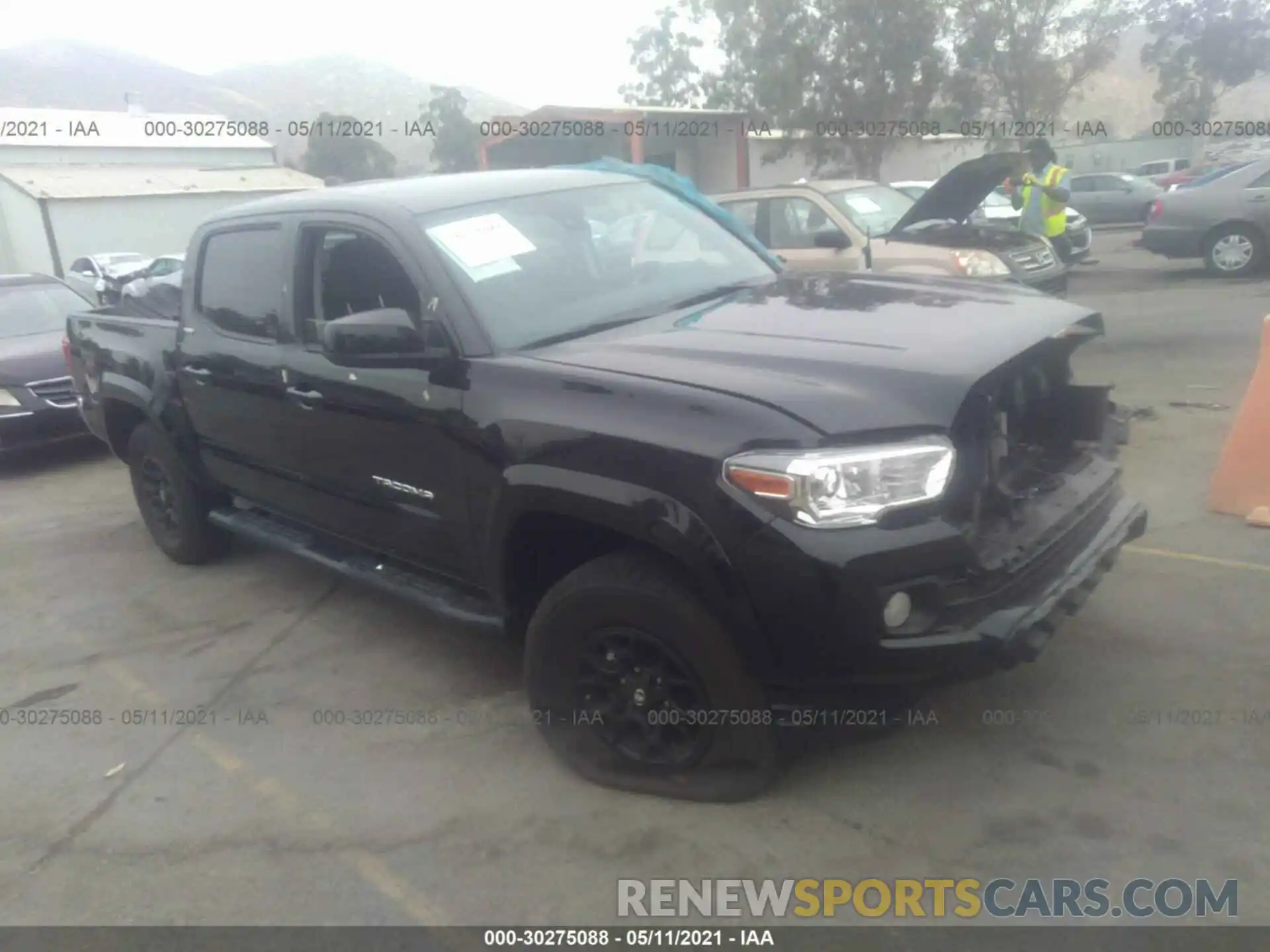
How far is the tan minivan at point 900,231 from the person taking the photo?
28.1 feet

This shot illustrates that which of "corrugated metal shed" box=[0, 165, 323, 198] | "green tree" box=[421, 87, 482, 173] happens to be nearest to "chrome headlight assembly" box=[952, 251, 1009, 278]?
"corrugated metal shed" box=[0, 165, 323, 198]

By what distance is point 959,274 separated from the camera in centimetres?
862

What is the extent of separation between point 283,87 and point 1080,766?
146 metres

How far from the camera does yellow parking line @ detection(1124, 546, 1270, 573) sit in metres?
4.54

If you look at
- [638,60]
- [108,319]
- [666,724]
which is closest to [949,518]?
[666,724]

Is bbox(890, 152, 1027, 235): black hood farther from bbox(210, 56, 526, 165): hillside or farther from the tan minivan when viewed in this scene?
bbox(210, 56, 526, 165): hillside

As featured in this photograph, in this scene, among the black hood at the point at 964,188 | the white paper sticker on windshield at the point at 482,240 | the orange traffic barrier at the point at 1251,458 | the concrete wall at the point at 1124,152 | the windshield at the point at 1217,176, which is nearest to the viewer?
the white paper sticker on windshield at the point at 482,240

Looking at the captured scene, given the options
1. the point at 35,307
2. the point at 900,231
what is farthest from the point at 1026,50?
the point at 35,307

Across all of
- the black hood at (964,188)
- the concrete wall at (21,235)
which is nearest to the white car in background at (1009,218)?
the black hood at (964,188)

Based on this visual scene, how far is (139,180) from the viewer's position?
27703 millimetres

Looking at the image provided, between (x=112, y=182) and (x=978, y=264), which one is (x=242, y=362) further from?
(x=112, y=182)

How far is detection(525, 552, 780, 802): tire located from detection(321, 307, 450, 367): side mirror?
906mm

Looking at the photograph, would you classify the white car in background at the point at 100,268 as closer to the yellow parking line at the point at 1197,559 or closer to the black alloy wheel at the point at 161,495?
the black alloy wheel at the point at 161,495

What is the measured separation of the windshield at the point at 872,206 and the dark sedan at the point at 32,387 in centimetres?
667
